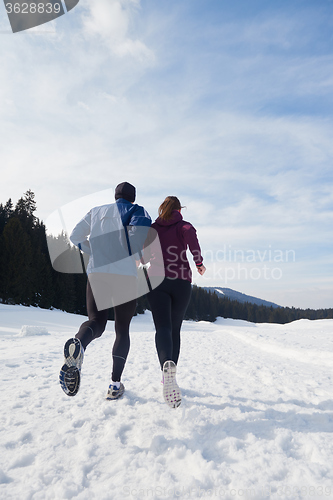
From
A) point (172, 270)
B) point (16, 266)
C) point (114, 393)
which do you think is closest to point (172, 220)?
point (172, 270)

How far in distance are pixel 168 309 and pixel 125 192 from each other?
1352mm

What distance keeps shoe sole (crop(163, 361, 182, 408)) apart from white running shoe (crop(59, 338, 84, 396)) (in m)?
0.75

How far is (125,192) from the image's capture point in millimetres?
3113

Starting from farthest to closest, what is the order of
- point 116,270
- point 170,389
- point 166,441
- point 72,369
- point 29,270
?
point 29,270 → point 116,270 → point 170,389 → point 72,369 → point 166,441

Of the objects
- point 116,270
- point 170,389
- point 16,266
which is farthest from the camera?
point 16,266

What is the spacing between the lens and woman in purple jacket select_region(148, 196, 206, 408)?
2.94 meters

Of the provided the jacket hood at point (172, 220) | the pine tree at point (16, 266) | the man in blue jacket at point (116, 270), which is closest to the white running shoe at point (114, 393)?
the man in blue jacket at point (116, 270)

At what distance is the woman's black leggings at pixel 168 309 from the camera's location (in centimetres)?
281

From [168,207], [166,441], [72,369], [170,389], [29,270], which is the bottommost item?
[166,441]

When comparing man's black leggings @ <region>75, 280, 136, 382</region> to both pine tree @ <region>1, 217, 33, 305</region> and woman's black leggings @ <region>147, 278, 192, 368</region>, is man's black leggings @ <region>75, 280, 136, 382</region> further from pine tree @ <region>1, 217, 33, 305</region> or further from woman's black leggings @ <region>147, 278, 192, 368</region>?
pine tree @ <region>1, 217, 33, 305</region>

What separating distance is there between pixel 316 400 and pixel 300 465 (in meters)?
1.43

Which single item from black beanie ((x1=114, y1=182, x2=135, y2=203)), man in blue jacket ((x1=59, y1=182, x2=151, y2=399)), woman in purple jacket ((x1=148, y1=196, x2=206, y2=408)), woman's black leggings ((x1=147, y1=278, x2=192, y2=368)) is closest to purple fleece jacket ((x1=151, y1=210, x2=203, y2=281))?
woman in purple jacket ((x1=148, y1=196, x2=206, y2=408))

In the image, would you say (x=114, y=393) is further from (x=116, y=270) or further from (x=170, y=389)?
(x=116, y=270)

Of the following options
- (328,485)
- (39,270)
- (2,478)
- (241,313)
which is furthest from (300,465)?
(241,313)
